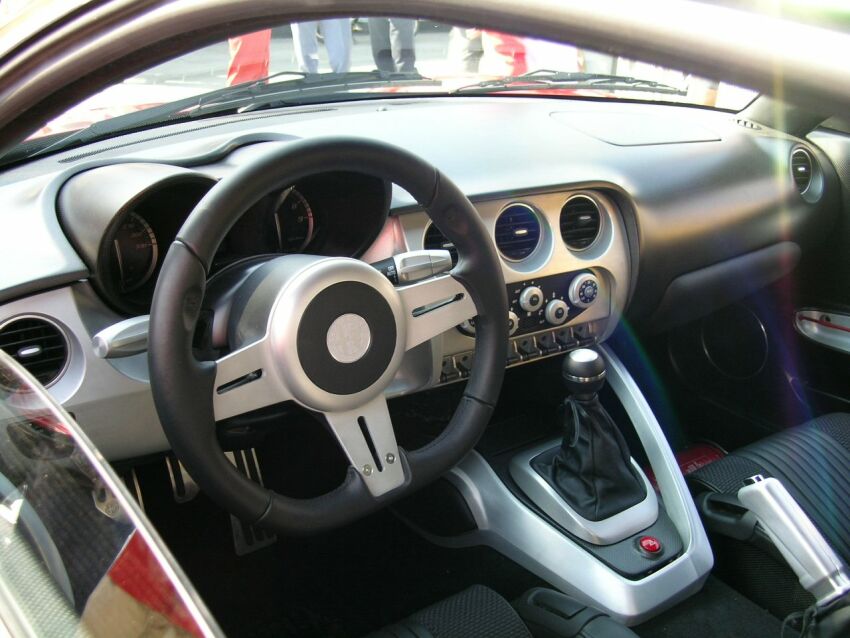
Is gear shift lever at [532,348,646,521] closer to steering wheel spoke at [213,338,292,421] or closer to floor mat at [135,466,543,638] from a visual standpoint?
floor mat at [135,466,543,638]

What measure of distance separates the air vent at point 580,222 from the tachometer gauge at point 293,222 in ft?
2.09

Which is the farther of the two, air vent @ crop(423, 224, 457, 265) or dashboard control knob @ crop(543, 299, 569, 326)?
dashboard control knob @ crop(543, 299, 569, 326)

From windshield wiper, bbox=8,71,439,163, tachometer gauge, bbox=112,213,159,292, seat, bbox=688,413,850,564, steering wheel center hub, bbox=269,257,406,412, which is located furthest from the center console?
windshield wiper, bbox=8,71,439,163

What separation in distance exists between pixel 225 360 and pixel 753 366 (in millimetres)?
1875

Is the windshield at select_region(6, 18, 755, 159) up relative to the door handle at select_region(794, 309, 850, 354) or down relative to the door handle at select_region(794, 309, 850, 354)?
up

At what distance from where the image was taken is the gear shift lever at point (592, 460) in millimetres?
1779

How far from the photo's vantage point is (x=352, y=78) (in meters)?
2.06

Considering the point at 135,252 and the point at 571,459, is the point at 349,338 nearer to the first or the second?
the point at 135,252

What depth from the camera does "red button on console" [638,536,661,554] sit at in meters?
1.74

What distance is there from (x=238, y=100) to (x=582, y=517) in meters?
1.25

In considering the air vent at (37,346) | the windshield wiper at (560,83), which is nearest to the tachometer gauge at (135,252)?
the air vent at (37,346)

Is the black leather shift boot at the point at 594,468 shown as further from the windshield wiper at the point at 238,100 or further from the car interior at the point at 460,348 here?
the windshield wiper at the point at 238,100

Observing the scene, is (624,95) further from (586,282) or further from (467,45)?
(586,282)

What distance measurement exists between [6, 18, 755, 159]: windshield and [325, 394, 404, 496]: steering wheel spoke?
29.9 inches
